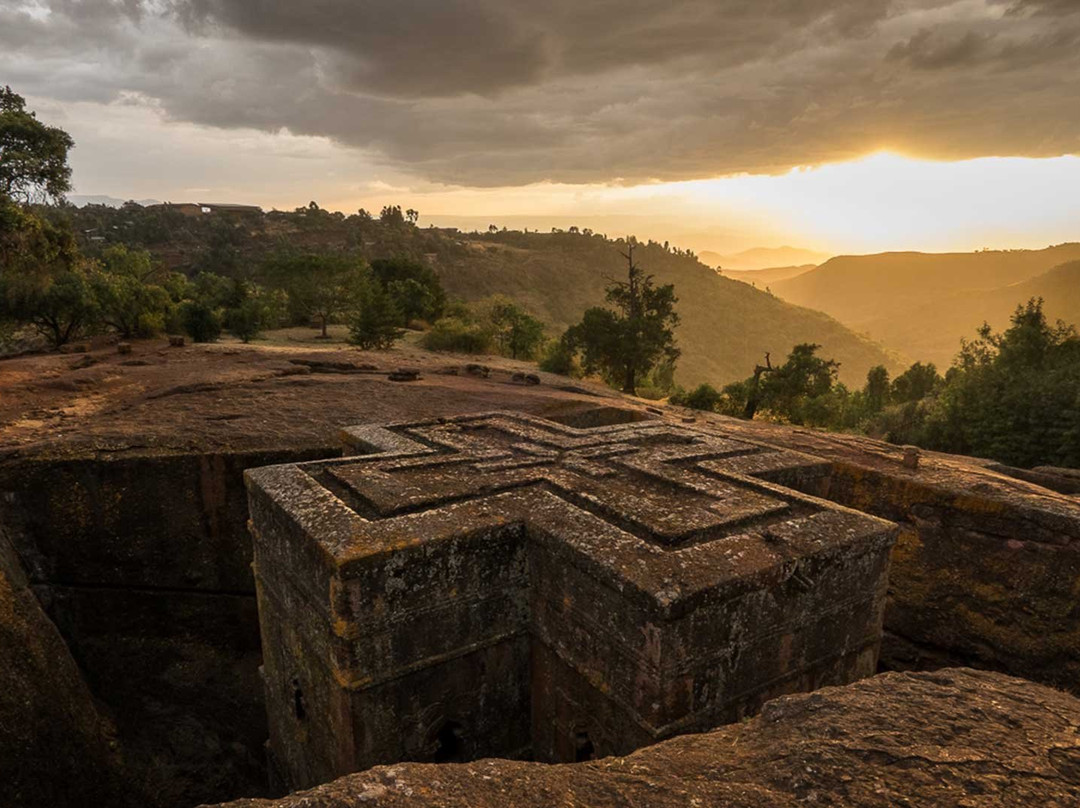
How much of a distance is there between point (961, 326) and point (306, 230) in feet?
521

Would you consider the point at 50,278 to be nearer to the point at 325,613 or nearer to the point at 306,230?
the point at 325,613

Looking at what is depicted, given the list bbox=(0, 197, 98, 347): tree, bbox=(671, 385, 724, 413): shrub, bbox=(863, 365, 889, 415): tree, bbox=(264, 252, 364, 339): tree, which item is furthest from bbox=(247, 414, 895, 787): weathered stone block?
bbox=(863, 365, 889, 415): tree

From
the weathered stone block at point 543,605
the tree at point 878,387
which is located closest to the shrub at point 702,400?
the tree at point 878,387

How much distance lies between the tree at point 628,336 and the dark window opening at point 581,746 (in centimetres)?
2483

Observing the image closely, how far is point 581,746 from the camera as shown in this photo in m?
5.66

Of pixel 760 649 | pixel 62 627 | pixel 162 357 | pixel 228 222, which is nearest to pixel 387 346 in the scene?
pixel 162 357

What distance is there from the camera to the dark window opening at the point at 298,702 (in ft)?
21.6

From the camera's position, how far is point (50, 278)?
22047 mm

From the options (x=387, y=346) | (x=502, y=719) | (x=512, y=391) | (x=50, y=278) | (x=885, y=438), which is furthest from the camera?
(x=387, y=346)

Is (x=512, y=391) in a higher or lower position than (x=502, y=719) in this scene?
higher

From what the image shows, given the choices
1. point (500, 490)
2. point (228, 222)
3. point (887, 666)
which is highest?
point (228, 222)

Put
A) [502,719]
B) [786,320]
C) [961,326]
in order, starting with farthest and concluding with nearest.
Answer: [961,326]
[786,320]
[502,719]

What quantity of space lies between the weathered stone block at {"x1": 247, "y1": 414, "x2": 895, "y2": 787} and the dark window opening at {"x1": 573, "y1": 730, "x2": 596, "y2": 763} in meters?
0.01

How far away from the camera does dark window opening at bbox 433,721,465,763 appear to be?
6.00 meters
